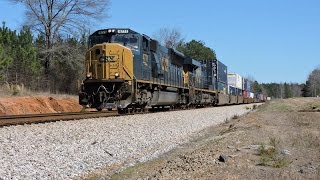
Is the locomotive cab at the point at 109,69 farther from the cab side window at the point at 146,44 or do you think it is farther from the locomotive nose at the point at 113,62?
the cab side window at the point at 146,44

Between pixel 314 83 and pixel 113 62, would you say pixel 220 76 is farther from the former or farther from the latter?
pixel 314 83

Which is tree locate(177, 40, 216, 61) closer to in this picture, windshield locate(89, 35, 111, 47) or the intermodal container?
the intermodal container

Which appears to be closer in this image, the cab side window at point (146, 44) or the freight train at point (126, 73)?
the freight train at point (126, 73)

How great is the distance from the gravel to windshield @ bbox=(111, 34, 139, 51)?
665cm

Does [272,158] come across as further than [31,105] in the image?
No

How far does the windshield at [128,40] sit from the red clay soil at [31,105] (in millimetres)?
8068

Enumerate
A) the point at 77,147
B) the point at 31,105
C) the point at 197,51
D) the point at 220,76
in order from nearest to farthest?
the point at 77,147 < the point at 31,105 < the point at 220,76 < the point at 197,51

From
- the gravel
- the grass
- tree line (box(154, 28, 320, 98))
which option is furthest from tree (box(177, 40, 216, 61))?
the grass

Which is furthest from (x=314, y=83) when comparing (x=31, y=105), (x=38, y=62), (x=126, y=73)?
(x=126, y=73)

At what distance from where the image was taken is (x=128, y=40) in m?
20.9

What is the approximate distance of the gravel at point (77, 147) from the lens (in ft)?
25.1

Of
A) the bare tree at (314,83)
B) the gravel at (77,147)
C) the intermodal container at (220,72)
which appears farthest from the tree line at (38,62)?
the bare tree at (314,83)

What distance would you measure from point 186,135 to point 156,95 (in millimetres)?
9664

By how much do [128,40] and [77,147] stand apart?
38.1ft
